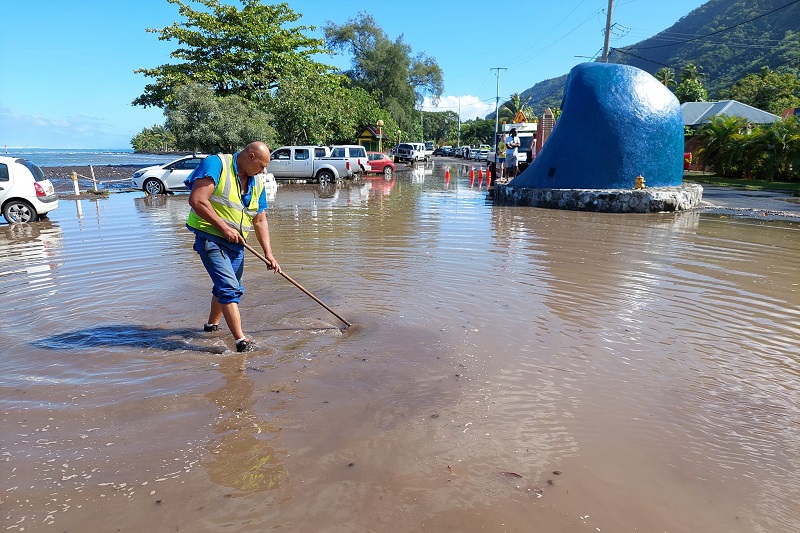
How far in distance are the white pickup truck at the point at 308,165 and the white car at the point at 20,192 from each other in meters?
11.5

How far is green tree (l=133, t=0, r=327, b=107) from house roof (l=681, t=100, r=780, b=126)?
1000 inches

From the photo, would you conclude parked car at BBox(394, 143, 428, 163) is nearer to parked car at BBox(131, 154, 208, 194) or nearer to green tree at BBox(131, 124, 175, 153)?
parked car at BBox(131, 154, 208, 194)

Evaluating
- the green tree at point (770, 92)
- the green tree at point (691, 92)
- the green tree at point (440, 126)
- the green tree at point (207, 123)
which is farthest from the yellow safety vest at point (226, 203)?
the green tree at point (440, 126)

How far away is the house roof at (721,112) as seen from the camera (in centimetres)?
3509

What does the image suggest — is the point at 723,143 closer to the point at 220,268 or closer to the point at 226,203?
the point at 226,203

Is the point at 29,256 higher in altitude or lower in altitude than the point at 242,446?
higher

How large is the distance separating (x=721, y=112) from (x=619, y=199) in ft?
91.5

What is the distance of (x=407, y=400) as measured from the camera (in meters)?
3.58

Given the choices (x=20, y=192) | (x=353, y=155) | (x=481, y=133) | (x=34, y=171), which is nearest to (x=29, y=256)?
(x=20, y=192)

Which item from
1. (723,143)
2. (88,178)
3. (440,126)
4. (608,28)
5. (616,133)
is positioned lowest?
(88,178)

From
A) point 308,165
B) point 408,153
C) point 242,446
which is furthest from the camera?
point 408,153

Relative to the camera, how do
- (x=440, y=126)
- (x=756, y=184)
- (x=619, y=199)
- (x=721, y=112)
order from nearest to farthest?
(x=619, y=199) → (x=756, y=184) → (x=721, y=112) → (x=440, y=126)

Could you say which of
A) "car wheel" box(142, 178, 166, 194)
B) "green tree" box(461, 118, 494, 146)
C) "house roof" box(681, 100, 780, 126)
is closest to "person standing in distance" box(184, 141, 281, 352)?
"car wheel" box(142, 178, 166, 194)

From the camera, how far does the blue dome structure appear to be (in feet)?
47.4
